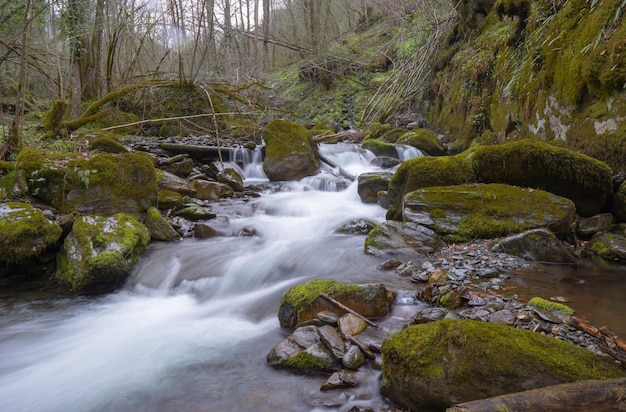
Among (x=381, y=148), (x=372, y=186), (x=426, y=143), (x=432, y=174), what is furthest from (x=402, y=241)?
(x=381, y=148)

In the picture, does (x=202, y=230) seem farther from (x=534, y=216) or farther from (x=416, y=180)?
(x=534, y=216)

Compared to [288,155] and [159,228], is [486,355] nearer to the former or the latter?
[159,228]

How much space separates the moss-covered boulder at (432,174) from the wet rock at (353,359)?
159 inches

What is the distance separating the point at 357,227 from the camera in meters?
7.24

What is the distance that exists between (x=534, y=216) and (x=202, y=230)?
17.5 feet

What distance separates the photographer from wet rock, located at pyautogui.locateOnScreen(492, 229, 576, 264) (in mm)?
4938

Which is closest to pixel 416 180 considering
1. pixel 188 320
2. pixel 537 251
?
pixel 537 251

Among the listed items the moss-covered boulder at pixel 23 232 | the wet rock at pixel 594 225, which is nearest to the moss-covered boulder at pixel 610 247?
the wet rock at pixel 594 225

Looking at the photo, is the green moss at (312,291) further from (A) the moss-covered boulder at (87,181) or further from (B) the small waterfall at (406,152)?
(B) the small waterfall at (406,152)

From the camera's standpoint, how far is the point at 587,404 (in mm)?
1886

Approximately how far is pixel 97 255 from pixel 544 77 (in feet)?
26.7

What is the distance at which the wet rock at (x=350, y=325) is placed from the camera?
3.51 metres

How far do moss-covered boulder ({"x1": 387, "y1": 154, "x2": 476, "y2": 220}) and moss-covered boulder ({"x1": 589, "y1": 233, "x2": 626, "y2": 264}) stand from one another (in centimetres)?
205

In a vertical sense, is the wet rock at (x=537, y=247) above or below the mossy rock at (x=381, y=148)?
below
